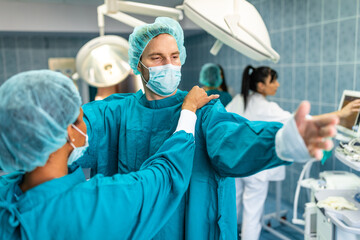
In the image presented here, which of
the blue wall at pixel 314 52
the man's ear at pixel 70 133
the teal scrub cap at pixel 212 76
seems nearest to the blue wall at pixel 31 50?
the teal scrub cap at pixel 212 76

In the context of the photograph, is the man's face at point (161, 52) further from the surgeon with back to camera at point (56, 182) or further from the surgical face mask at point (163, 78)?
the surgeon with back to camera at point (56, 182)

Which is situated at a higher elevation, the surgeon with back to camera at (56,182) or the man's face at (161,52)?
the man's face at (161,52)

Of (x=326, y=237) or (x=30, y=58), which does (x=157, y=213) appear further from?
(x=30, y=58)

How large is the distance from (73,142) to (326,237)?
1.54 m

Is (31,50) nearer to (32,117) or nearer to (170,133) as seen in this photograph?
(170,133)

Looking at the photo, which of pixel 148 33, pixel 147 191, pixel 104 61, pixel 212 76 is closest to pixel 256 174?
pixel 212 76

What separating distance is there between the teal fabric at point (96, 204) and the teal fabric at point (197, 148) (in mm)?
92

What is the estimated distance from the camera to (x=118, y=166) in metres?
1.19

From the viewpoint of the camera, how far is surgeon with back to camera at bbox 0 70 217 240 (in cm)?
72

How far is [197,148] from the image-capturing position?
3.44 ft

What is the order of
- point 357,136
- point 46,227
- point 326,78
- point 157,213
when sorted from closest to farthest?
1. point 46,227
2. point 157,213
3. point 357,136
4. point 326,78

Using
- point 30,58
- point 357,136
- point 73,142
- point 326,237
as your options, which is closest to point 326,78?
point 357,136

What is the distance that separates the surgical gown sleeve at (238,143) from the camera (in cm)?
78

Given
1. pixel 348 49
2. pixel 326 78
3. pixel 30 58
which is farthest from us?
pixel 30 58
